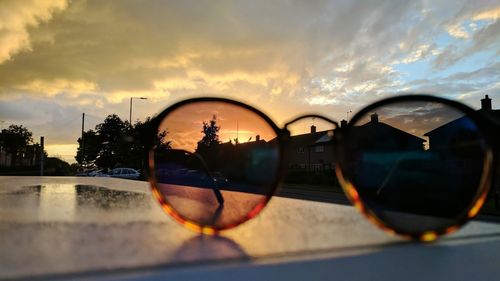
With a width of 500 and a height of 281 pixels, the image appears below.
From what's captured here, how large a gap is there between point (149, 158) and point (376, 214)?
2.38ft

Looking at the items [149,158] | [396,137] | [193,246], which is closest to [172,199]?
[149,158]

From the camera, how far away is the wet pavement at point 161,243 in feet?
2.15

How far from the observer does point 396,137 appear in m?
1.57

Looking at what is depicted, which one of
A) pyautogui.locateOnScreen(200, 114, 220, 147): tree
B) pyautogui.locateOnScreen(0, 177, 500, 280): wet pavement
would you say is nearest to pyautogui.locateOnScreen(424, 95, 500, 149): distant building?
pyautogui.locateOnScreen(0, 177, 500, 280): wet pavement

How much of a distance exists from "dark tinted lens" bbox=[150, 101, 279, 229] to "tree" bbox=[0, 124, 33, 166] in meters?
59.7

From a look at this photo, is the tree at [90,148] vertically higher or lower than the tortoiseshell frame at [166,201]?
higher

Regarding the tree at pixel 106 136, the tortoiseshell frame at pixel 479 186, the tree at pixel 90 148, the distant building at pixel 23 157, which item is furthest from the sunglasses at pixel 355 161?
the distant building at pixel 23 157

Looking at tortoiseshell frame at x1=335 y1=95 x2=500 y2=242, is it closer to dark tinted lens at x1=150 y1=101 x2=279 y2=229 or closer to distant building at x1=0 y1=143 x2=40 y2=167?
dark tinted lens at x1=150 y1=101 x2=279 y2=229

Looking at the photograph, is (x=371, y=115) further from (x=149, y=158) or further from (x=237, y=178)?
(x=149, y=158)

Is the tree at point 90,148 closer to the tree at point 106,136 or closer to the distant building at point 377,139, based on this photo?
the tree at point 106,136

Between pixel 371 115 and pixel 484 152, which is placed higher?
pixel 371 115

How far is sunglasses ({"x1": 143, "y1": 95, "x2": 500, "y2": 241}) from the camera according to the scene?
126 cm

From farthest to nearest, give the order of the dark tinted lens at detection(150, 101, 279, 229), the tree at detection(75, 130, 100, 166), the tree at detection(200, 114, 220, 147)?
1. the tree at detection(75, 130, 100, 166)
2. the tree at detection(200, 114, 220, 147)
3. the dark tinted lens at detection(150, 101, 279, 229)

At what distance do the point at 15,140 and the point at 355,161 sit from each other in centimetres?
6062
